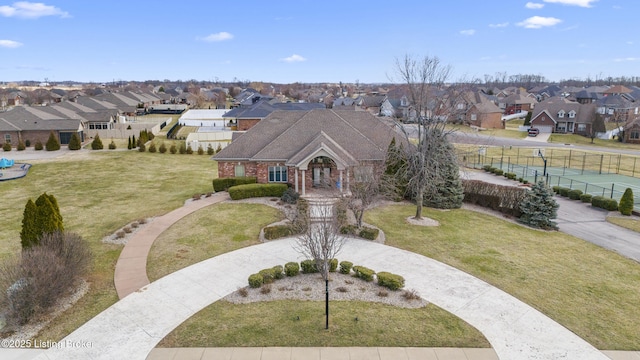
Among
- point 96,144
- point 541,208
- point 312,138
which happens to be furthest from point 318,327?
point 96,144

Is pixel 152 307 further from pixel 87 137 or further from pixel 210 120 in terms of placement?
pixel 210 120

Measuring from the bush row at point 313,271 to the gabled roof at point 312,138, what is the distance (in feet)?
38.8

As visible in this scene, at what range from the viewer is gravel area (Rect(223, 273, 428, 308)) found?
15.4 metres

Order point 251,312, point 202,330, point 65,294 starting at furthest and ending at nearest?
point 65,294 → point 251,312 → point 202,330

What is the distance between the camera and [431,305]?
1499cm

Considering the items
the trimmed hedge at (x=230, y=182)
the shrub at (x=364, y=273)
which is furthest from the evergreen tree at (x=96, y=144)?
the shrub at (x=364, y=273)

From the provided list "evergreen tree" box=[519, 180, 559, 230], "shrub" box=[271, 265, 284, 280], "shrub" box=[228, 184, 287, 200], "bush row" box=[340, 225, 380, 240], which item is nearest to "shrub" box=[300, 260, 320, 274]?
"shrub" box=[271, 265, 284, 280]

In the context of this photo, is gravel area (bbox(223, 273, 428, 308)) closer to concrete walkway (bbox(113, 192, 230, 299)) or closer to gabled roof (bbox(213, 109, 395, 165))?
concrete walkway (bbox(113, 192, 230, 299))

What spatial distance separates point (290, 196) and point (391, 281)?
13.6 meters

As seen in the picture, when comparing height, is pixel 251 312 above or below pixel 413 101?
below

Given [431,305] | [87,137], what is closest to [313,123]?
[431,305]

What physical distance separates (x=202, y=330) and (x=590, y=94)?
129m

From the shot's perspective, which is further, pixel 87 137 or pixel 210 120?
pixel 210 120

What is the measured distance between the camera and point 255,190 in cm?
2950
